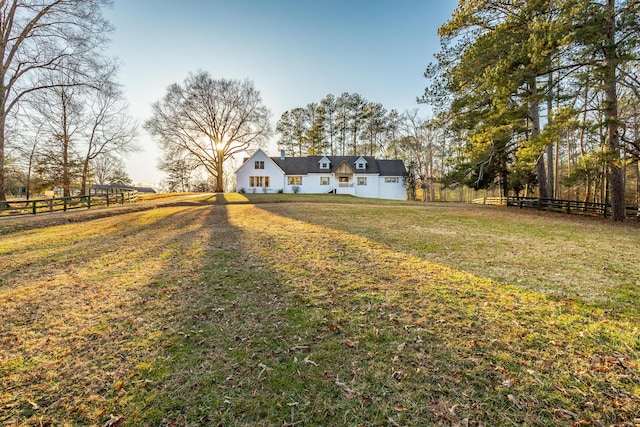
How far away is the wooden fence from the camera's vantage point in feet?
46.5

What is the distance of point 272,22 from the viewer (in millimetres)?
16703

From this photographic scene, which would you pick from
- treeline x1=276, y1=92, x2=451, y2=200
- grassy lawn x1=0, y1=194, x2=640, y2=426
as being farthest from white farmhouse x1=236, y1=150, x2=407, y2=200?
grassy lawn x1=0, y1=194, x2=640, y2=426

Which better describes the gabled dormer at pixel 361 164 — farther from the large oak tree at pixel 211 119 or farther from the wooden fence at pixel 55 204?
the wooden fence at pixel 55 204

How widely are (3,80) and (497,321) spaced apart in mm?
24678

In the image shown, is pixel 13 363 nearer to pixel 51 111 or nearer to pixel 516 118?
pixel 516 118

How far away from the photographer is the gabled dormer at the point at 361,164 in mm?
36969

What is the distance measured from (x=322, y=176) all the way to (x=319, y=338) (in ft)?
111

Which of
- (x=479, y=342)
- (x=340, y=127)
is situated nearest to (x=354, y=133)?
(x=340, y=127)

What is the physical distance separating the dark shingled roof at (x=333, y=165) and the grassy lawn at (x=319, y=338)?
3058 cm

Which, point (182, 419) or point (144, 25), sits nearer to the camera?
point (182, 419)

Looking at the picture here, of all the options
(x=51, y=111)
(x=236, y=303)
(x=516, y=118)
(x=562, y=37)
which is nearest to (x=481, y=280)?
(x=236, y=303)

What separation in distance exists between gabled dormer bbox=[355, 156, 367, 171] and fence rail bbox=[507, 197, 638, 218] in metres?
19.2

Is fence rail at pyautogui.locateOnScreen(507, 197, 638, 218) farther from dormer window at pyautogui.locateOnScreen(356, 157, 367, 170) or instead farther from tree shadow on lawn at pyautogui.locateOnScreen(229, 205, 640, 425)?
dormer window at pyautogui.locateOnScreen(356, 157, 367, 170)

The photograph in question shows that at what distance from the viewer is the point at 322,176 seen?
120 ft
